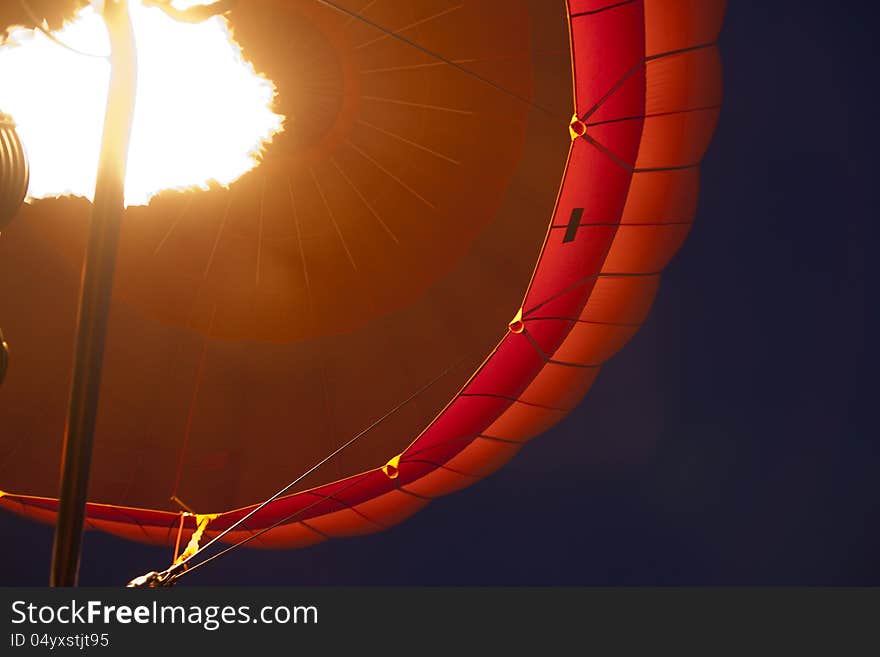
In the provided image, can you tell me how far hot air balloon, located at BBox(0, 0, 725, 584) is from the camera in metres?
2.14

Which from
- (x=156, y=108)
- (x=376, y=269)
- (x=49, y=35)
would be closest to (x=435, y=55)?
(x=376, y=269)

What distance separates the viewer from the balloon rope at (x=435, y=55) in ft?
7.11

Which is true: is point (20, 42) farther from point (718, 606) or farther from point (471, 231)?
→ point (718, 606)

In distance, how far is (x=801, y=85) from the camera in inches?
96.3

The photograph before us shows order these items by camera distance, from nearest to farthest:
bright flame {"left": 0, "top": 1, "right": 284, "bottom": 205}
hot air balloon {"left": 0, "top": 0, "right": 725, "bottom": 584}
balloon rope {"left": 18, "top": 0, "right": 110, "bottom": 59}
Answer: balloon rope {"left": 18, "top": 0, "right": 110, "bottom": 59} → hot air balloon {"left": 0, "top": 0, "right": 725, "bottom": 584} → bright flame {"left": 0, "top": 1, "right": 284, "bottom": 205}

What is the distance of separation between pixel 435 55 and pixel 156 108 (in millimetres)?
990

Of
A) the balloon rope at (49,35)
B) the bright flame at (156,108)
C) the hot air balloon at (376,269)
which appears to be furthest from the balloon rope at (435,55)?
the balloon rope at (49,35)

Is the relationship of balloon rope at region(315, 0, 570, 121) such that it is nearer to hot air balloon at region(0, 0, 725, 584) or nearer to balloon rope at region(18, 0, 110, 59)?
hot air balloon at region(0, 0, 725, 584)

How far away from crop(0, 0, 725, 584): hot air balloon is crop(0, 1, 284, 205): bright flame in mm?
62

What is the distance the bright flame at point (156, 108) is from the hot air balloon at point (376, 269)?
0.20 ft

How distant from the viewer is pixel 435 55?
2.20 metres

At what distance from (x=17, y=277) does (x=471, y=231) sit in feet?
5.88

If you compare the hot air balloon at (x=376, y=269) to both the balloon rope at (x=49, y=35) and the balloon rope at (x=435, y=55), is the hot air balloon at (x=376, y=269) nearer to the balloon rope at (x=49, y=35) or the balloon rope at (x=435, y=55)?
the balloon rope at (x=435, y=55)

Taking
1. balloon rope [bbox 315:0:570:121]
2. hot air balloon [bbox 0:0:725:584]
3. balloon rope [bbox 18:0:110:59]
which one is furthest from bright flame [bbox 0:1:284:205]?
balloon rope [bbox 18:0:110:59]
